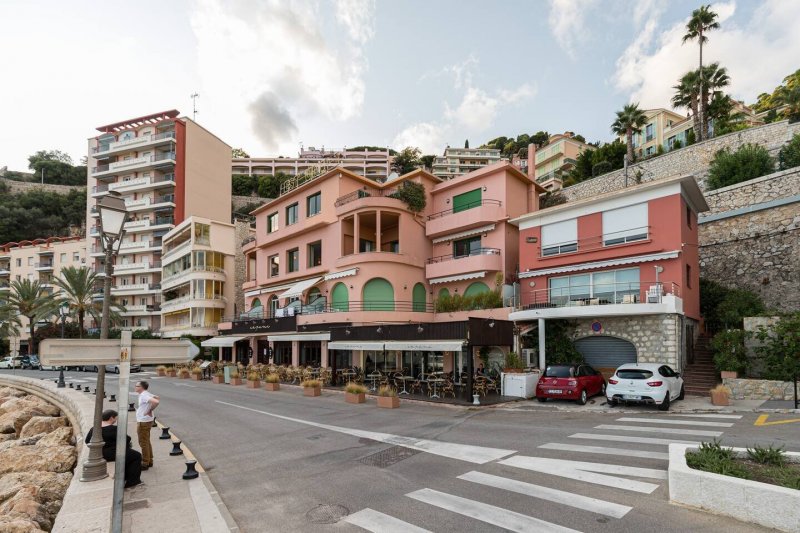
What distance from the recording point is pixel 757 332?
17.8 metres

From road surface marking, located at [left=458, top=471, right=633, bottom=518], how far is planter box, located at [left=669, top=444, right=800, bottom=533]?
87cm

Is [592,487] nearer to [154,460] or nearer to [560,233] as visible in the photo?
[154,460]

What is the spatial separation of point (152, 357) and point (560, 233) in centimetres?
2216

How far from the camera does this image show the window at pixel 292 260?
37.0 meters

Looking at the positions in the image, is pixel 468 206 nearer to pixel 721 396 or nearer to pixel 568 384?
pixel 568 384

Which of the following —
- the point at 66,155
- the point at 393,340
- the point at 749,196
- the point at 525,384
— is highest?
the point at 66,155

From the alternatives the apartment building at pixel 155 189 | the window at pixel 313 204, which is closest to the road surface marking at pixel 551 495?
the window at pixel 313 204

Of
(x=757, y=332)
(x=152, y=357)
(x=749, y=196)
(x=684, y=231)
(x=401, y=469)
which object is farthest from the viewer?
(x=749, y=196)

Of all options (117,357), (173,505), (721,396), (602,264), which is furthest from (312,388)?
Result: (117,357)

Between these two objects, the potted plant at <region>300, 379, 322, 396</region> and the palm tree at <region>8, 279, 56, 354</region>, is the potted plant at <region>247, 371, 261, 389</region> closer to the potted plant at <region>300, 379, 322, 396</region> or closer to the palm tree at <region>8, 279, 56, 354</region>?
the potted plant at <region>300, 379, 322, 396</region>

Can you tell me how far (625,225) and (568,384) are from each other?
30.5 ft

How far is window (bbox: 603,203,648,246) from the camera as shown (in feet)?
69.0

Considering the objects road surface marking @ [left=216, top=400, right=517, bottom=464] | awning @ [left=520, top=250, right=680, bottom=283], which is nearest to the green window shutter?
awning @ [left=520, top=250, right=680, bottom=283]

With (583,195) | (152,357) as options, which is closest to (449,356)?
(152,357)
